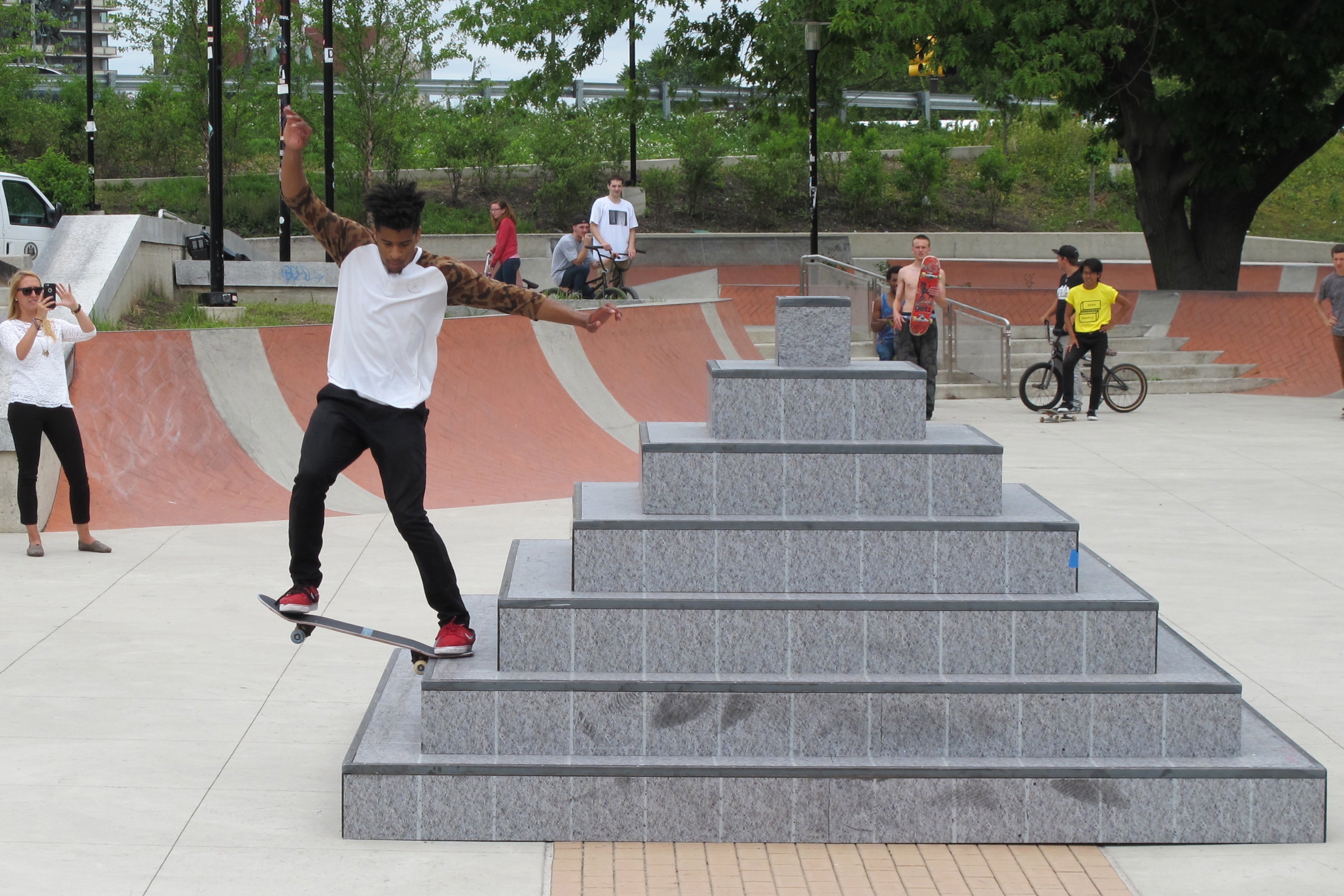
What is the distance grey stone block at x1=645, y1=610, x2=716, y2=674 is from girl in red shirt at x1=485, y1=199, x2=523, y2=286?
476 inches

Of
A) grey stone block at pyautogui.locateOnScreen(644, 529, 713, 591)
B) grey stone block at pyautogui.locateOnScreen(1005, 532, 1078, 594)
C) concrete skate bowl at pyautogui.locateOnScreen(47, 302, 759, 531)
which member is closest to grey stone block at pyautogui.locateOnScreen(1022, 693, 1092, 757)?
grey stone block at pyautogui.locateOnScreen(1005, 532, 1078, 594)

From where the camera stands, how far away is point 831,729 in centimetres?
448

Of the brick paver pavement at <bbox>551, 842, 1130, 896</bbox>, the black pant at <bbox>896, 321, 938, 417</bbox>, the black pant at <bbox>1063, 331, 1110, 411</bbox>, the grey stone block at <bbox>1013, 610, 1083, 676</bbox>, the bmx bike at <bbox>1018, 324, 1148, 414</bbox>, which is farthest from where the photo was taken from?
the bmx bike at <bbox>1018, 324, 1148, 414</bbox>

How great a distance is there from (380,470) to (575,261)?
1238cm

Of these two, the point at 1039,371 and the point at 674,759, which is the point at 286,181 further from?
the point at 1039,371

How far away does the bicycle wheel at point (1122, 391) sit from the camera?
54.1ft

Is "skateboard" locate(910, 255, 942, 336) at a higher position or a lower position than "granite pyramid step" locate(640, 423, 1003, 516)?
higher

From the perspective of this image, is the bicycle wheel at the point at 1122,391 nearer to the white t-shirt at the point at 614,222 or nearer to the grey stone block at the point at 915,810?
the white t-shirt at the point at 614,222

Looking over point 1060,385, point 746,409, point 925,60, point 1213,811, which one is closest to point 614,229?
point 1060,385

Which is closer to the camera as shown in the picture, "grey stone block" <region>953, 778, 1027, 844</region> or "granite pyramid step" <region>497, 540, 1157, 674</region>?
"grey stone block" <region>953, 778, 1027, 844</region>

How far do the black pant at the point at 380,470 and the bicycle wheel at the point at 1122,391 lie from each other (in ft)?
43.1

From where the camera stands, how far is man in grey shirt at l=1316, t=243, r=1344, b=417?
51.3 ft

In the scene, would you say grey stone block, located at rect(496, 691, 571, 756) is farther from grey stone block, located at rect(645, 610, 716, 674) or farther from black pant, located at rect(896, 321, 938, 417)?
black pant, located at rect(896, 321, 938, 417)

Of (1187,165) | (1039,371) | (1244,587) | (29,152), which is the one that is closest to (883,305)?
(1039,371)
